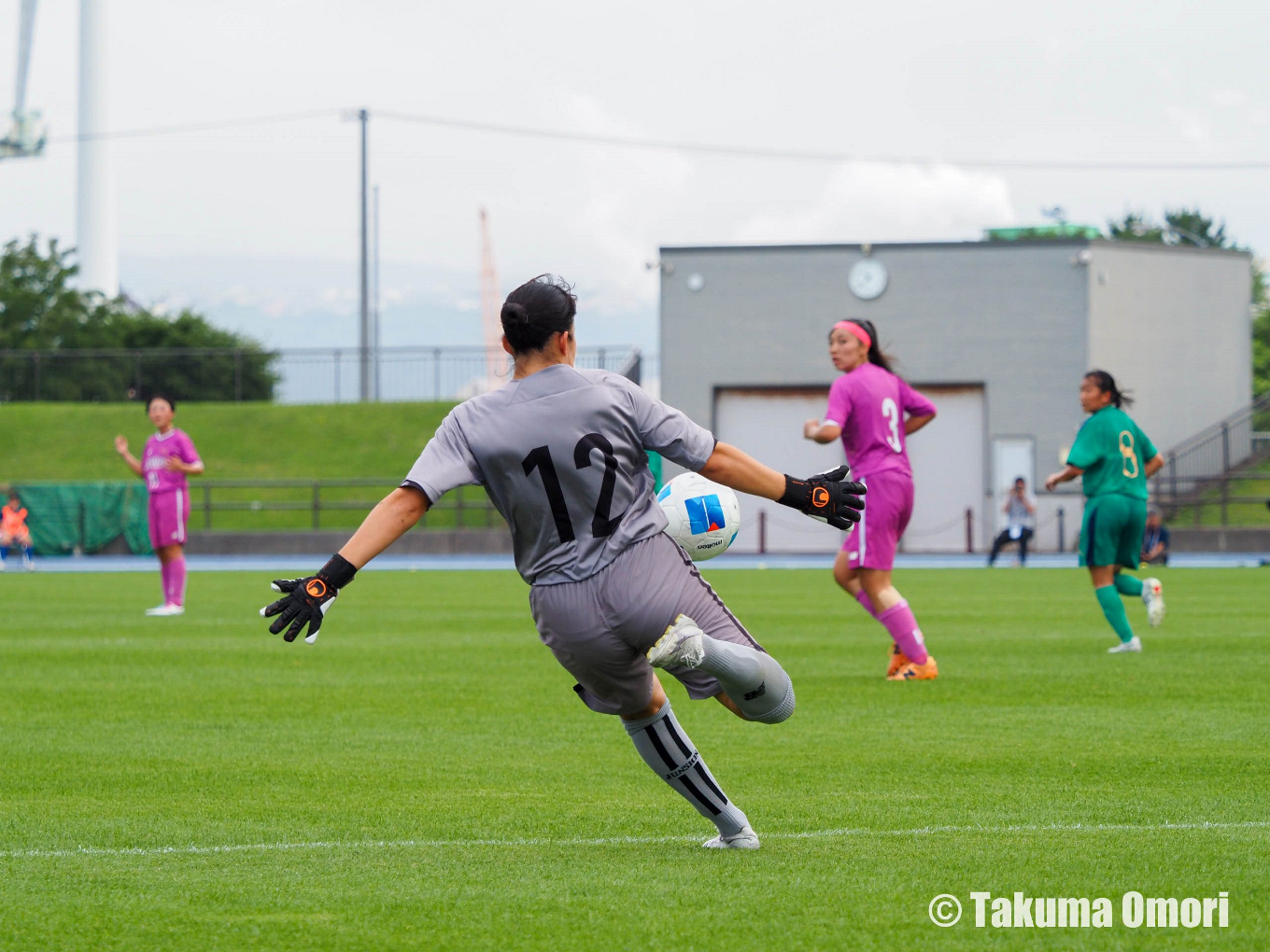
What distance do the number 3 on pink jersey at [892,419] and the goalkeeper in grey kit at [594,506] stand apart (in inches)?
207

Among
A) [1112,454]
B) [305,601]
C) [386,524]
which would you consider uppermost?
[1112,454]

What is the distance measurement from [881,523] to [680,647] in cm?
578

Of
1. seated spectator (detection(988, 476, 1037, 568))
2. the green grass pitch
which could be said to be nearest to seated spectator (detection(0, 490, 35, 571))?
seated spectator (detection(988, 476, 1037, 568))

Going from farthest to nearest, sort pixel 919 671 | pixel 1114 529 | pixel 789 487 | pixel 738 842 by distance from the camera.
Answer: pixel 1114 529
pixel 919 671
pixel 738 842
pixel 789 487

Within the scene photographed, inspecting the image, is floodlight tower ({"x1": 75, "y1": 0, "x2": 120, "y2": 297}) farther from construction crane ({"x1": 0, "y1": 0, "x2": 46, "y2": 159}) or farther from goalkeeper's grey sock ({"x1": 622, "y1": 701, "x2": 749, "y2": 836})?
goalkeeper's grey sock ({"x1": 622, "y1": 701, "x2": 749, "y2": 836})

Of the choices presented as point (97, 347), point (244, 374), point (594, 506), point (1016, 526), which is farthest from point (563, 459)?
point (97, 347)

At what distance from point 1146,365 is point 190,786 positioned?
1482 inches

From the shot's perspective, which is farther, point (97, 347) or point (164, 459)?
point (97, 347)

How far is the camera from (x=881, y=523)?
10.3 meters

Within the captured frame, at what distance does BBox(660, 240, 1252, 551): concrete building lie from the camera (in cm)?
3988

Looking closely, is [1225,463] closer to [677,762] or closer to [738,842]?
[738,842]

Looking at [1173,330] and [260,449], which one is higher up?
[1173,330]

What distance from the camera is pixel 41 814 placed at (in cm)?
611

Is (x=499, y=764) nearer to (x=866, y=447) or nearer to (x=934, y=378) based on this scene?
(x=866, y=447)
